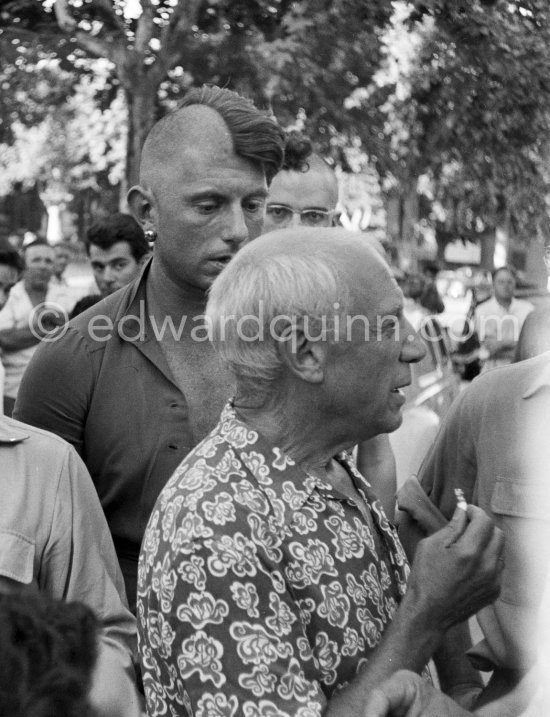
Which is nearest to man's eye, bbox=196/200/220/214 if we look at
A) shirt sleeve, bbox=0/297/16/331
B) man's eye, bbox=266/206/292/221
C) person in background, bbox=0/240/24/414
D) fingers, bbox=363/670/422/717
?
man's eye, bbox=266/206/292/221

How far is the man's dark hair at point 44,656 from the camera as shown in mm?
1447

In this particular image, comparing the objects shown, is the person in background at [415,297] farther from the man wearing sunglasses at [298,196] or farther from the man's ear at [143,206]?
the man's ear at [143,206]

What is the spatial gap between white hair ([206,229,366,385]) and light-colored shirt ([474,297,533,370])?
9.30 metres

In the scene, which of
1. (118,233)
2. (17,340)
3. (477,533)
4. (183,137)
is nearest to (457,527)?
(477,533)

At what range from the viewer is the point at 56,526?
2.51 meters

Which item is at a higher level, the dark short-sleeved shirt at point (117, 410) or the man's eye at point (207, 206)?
the man's eye at point (207, 206)

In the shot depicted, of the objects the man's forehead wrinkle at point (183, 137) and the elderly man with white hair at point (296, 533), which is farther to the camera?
the man's forehead wrinkle at point (183, 137)

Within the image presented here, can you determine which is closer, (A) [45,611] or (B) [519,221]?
(A) [45,611]

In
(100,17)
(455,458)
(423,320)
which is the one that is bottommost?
(423,320)

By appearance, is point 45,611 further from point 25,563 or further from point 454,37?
point 454,37

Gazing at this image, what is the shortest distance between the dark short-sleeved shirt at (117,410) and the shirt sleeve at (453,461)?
619mm

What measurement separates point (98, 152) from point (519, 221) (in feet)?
22.1

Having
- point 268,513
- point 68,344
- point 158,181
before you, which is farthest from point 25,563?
point 158,181

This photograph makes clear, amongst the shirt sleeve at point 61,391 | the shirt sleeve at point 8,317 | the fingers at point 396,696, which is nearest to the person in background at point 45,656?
the fingers at point 396,696
